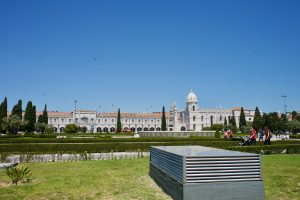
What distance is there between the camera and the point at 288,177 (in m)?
10.2

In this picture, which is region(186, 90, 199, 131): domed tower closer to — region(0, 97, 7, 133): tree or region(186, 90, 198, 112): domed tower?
region(186, 90, 198, 112): domed tower

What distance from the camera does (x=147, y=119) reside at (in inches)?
5069

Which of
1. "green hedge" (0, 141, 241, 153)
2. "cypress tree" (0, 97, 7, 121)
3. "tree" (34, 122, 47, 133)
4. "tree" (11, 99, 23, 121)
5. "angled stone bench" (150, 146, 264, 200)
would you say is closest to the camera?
"angled stone bench" (150, 146, 264, 200)

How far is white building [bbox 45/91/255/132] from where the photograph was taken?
118438mm

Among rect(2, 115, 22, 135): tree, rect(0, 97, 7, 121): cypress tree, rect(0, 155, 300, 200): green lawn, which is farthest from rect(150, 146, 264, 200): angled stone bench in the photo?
rect(0, 97, 7, 121): cypress tree

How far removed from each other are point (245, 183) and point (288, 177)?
12.9 feet

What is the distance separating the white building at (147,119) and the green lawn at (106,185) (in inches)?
4132

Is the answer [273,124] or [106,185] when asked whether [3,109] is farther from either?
[106,185]

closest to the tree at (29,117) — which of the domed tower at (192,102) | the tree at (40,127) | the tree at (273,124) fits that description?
the tree at (40,127)

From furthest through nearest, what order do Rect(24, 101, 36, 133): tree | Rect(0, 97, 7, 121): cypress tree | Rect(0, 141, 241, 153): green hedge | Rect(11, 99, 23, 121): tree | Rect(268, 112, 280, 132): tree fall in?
Rect(268, 112, 280, 132): tree < Rect(11, 99, 23, 121): tree < Rect(24, 101, 36, 133): tree < Rect(0, 97, 7, 121): cypress tree < Rect(0, 141, 241, 153): green hedge

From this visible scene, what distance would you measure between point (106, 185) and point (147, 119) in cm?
11922

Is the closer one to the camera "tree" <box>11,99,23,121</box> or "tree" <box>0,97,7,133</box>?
"tree" <box>0,97,7,133</box>

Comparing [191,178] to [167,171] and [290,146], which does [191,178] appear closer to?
[167,171]

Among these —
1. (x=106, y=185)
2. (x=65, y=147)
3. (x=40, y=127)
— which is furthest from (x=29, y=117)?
(x=106, y=185)
